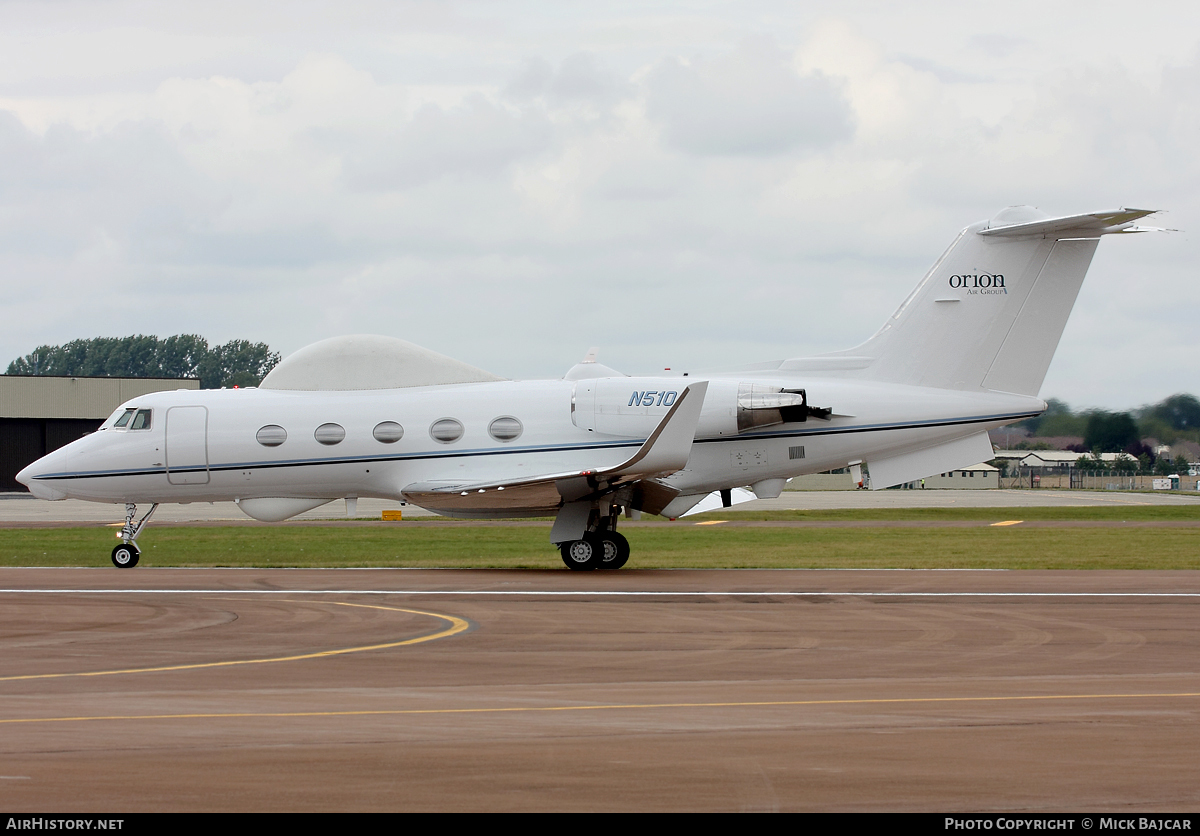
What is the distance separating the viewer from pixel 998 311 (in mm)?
23344

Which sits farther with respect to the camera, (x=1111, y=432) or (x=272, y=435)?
(x=1111, y=432)

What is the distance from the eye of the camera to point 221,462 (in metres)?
23.9

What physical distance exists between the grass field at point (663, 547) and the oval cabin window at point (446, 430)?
3.02 meters

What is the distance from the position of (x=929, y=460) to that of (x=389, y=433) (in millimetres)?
10143

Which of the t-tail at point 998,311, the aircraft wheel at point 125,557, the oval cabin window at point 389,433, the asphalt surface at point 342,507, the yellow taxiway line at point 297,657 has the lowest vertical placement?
the asphalt surface at point 342,507

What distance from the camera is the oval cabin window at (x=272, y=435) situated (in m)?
23.7

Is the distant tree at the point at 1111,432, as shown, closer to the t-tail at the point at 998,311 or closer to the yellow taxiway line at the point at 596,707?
the t-tail at the point at 998,311

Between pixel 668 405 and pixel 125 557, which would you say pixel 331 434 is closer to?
pixel 125 557

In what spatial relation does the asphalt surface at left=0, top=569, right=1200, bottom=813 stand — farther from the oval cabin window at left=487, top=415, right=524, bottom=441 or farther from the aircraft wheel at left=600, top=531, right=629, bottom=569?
the oval cabin window at left=487, top=415, right=524, bottom=441

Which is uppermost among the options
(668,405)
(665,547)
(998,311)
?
(998,311)

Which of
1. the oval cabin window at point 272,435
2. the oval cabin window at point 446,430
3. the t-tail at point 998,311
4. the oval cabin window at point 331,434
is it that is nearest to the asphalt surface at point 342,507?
the oval cabin window at point 272,435

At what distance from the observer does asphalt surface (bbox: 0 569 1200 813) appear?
22.7ft

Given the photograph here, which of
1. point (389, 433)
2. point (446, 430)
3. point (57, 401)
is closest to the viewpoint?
point (446, 430)

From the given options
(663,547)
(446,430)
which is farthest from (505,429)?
(663,547)
